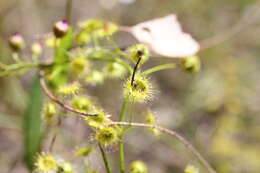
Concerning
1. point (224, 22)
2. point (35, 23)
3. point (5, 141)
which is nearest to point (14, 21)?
point (35, 23)

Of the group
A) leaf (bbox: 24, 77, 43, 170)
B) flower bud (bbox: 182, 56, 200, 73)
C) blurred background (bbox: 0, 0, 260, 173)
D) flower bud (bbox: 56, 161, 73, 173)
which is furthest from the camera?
blurred background (bbox: 0, 0, 260, 173)

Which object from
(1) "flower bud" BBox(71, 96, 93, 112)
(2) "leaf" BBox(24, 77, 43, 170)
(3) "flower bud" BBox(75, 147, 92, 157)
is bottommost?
(3) "flower bud" BBox(75, 147, 92, 157)

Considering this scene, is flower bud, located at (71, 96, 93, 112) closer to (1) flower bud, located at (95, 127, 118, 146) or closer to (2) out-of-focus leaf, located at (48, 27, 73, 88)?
(1) flower bud, located at (95, 127, 118, 146)

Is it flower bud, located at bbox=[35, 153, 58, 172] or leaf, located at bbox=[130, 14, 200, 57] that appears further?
leaf, located at bbox=[130, 14, 200, 57]

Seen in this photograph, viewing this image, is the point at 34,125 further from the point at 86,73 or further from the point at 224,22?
the point at 224,22

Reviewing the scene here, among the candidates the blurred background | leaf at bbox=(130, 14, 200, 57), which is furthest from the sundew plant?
the blurred background

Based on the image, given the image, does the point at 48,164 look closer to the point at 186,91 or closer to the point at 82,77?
the point at 82,77

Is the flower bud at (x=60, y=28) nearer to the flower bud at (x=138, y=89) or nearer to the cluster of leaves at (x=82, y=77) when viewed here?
the cluster of leaves at (x=82, y=77)

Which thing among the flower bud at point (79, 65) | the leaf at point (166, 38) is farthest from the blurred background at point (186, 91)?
the leaf at point (166, 38)
